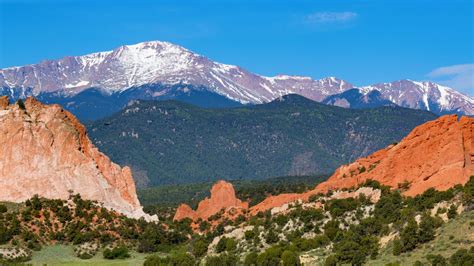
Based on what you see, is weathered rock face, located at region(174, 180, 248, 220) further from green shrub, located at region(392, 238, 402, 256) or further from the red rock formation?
green shrub, located at region(392, 238, 402, 256)

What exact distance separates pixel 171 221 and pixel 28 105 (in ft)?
122

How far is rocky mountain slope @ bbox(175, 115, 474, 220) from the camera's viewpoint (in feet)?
394

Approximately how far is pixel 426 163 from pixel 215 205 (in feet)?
197

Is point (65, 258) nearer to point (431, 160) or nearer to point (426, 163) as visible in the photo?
point (426, 163)

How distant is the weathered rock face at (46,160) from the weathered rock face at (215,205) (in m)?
25.6

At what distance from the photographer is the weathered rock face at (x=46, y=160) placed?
13862cm

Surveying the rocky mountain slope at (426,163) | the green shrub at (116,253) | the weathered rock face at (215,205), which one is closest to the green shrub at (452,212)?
the rocky mountain slope at (426,163)

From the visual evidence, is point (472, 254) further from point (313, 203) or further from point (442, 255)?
point (313, 203)

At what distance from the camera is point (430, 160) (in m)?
126

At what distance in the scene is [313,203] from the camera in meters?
139

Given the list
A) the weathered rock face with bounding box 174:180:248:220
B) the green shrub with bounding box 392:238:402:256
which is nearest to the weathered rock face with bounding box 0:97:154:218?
the weathered rock face with bounding box 174:180:248:220

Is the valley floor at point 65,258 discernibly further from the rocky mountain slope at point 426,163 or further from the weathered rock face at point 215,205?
the weathered rock face at point 215,205

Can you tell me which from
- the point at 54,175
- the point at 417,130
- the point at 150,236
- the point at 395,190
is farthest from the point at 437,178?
the point at 54,175

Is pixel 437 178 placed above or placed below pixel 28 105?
below
